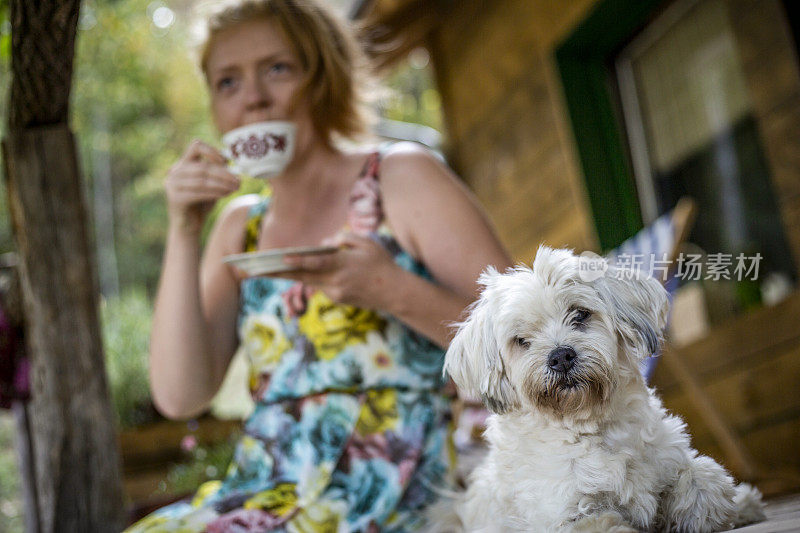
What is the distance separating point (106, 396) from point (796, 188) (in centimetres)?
314

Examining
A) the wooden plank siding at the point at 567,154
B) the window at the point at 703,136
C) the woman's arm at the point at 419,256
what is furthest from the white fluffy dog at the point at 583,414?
the window at the point at 703,136

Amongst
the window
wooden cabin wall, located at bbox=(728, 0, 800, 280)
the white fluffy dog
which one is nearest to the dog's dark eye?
the white fluffy dog

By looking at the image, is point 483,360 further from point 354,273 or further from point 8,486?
point 8,486

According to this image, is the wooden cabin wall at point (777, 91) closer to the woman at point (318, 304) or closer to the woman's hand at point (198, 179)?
the woman at point (318, 304)

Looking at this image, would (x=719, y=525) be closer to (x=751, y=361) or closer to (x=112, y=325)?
(x=751, y=361)

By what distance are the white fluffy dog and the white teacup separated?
2.20 ft

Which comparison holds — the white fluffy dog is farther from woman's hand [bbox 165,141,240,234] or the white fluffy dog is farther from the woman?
woman's hand [bbox 165,141,240,234]

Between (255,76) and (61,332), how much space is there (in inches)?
36.7

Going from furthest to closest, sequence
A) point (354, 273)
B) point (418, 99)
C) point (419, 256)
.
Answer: point (418, 99)
point (419, 256)
point (354, 273)

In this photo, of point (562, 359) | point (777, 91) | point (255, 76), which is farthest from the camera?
point (777, 91)

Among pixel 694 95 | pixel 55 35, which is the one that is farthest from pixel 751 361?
pixel 55 35

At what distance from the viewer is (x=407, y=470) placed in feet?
5.68

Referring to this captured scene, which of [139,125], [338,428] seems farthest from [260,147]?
[139,125]

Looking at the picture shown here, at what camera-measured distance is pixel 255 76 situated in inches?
78.2
